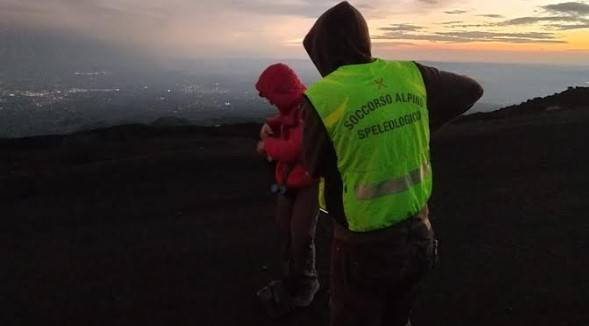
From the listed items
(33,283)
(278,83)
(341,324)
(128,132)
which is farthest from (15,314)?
(128,132)

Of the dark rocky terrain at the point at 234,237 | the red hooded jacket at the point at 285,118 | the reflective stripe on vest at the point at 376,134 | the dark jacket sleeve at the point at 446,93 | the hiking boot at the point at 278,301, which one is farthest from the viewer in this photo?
the dark rocky terrain at the point at 234,237

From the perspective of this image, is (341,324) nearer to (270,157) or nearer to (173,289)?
(270,157)

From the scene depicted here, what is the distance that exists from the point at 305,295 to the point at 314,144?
8.88ft

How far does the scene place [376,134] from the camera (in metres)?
2.71

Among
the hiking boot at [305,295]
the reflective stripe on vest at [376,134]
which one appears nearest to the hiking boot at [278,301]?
the hiking boot at [305,295]

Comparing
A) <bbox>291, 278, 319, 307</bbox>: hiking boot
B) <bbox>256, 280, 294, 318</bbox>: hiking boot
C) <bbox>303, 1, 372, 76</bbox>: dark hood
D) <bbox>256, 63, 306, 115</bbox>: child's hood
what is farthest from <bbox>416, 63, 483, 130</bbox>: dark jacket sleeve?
<bbox>256, 280, 294, 318</bbox>: hiking boot

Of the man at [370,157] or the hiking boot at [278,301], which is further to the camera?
the hiking boot at [278,301]

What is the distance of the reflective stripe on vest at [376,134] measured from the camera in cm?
268

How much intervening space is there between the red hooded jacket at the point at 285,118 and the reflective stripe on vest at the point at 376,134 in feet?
5.05

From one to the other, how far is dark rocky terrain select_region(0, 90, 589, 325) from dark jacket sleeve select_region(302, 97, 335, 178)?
2.60 metres

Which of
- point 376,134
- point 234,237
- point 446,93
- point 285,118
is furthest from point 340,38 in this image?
point 234,237

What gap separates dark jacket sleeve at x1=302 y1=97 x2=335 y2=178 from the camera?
2717mm

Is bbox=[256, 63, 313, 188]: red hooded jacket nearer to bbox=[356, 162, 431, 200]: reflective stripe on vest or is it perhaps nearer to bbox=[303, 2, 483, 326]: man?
bbox=[303, 2, 483, 326]: man

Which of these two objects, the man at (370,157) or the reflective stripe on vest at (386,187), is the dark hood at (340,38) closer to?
the man at (370,157)
